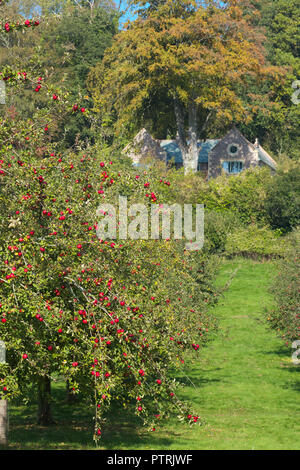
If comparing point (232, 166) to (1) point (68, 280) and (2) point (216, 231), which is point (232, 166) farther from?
(1) point (68, 280)

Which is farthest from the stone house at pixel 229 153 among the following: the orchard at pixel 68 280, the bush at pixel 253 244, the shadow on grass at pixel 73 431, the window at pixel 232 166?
the orchard at pixel 68 280

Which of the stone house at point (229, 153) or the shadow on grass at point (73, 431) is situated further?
the stone house at point (229, 153)

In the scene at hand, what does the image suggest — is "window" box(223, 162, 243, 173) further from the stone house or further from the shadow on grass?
the shadow on grass

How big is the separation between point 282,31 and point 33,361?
71931 mm

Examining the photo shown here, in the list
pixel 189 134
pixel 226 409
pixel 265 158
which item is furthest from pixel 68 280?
pixel 265 158

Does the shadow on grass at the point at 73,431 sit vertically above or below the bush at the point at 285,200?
below

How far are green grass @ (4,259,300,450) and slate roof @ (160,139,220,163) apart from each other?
124 ft

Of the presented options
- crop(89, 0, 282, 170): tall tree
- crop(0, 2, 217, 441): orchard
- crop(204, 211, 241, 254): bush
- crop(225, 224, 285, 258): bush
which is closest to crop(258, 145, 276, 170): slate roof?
crop(89, 0, 282, 170): tall tree

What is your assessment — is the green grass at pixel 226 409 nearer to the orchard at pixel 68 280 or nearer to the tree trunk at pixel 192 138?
the orchard at pixel 68 280

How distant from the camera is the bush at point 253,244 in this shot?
46.0 meters

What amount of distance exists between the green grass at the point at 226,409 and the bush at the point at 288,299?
2016 mm

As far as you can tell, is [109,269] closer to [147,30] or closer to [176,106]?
[147,30]

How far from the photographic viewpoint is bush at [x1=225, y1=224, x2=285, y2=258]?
46.0 meters

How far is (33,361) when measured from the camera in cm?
1108
